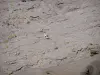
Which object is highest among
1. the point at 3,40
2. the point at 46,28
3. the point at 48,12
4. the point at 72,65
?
the point at 48,12

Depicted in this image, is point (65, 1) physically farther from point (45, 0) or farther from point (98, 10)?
point (98, 10)

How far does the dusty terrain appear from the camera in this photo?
186 centimetres

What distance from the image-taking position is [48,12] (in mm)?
2377

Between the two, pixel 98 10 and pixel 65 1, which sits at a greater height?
pixel 65 1

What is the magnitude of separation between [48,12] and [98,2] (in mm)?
895

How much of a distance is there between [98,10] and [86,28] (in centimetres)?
43

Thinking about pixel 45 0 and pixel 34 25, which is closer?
pixel 34 25

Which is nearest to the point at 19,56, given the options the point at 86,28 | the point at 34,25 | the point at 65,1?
the point at 34,25

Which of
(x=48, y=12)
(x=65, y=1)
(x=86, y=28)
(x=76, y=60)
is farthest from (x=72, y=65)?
(x=65, y=1)

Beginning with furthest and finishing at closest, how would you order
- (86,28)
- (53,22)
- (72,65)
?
(53,22), (86,28), (72,65)

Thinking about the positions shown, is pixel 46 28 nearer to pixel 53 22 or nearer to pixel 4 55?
pixel 53 22

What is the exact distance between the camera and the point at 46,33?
2154 mm

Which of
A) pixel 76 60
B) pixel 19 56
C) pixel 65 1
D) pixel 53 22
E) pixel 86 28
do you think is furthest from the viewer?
pixel 65 1

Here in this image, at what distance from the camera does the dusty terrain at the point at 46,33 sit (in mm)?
1859
